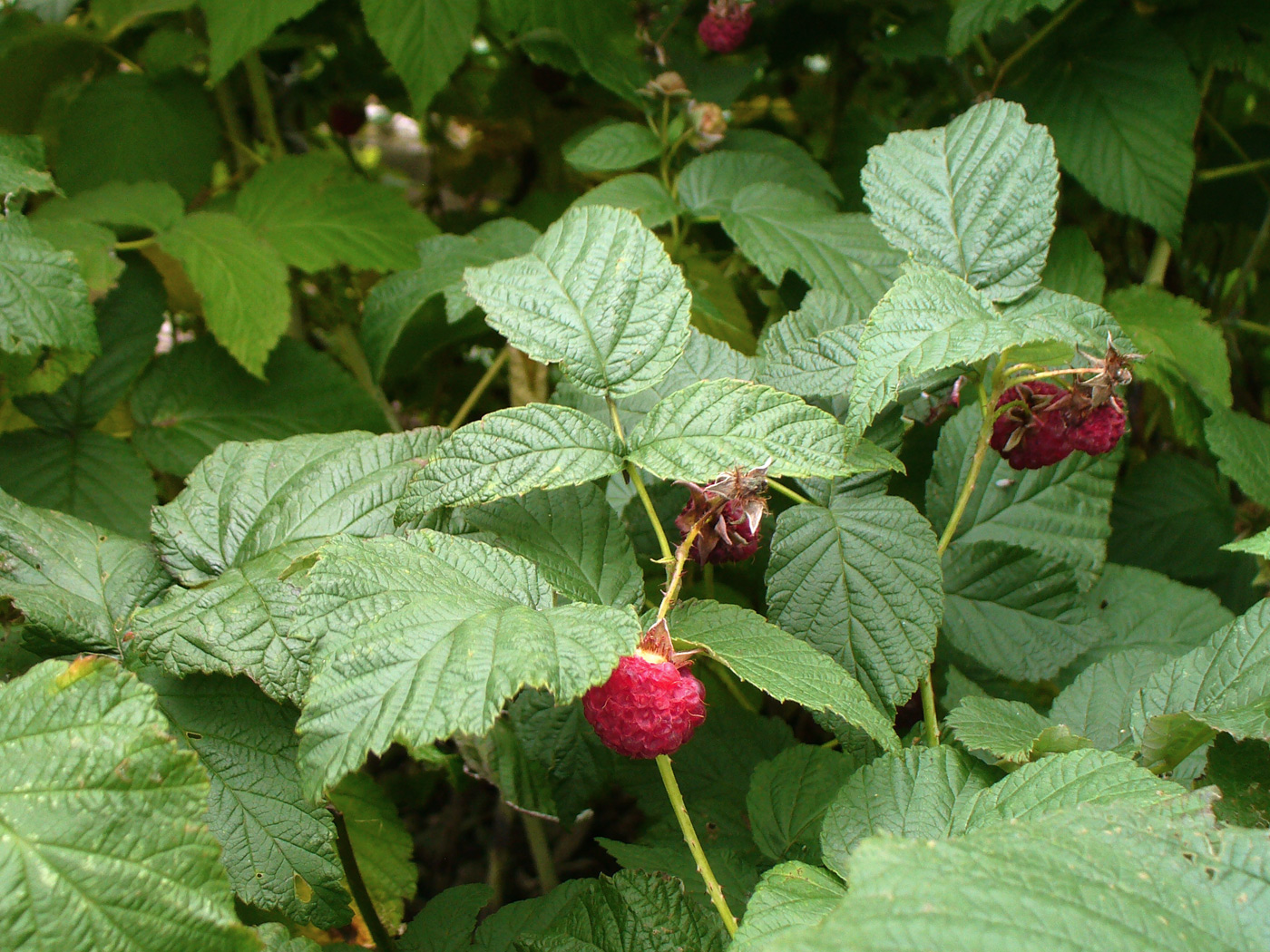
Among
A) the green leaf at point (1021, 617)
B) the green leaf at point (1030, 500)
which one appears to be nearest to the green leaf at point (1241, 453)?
the green leaf at point (1030, 500)

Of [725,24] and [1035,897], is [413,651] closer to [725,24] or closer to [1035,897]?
[1035,897]

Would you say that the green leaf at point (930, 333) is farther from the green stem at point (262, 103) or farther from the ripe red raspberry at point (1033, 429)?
the green stem at point (262, 103)

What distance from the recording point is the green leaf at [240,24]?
1225 mm

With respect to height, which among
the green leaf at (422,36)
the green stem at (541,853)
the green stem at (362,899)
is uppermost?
the green leaf at (422,36)

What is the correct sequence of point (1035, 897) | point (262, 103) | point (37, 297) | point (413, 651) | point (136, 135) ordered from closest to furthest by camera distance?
1. point (1035, 897)
2. point (413, 651)
3. point (37, 297)
4. point (136, 135)
5. point (262, 103)

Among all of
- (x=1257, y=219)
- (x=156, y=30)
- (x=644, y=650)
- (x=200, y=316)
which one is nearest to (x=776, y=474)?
(x=644, y=650)

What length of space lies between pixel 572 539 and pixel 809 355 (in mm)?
257

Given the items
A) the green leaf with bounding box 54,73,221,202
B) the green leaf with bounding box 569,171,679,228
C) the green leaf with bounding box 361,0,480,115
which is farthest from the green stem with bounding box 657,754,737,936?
the green leaf with bounding box 54,73,221,202

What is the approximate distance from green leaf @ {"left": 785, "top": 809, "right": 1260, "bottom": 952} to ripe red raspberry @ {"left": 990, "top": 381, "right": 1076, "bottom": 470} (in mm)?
382

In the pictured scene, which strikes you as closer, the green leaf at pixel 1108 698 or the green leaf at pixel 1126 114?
the green leaf at pixel 1108 698

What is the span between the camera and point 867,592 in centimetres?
72

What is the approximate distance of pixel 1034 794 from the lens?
591 millimetres

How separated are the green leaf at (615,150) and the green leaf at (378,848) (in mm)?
841

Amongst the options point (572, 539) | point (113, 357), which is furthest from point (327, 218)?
point (572, 539)
